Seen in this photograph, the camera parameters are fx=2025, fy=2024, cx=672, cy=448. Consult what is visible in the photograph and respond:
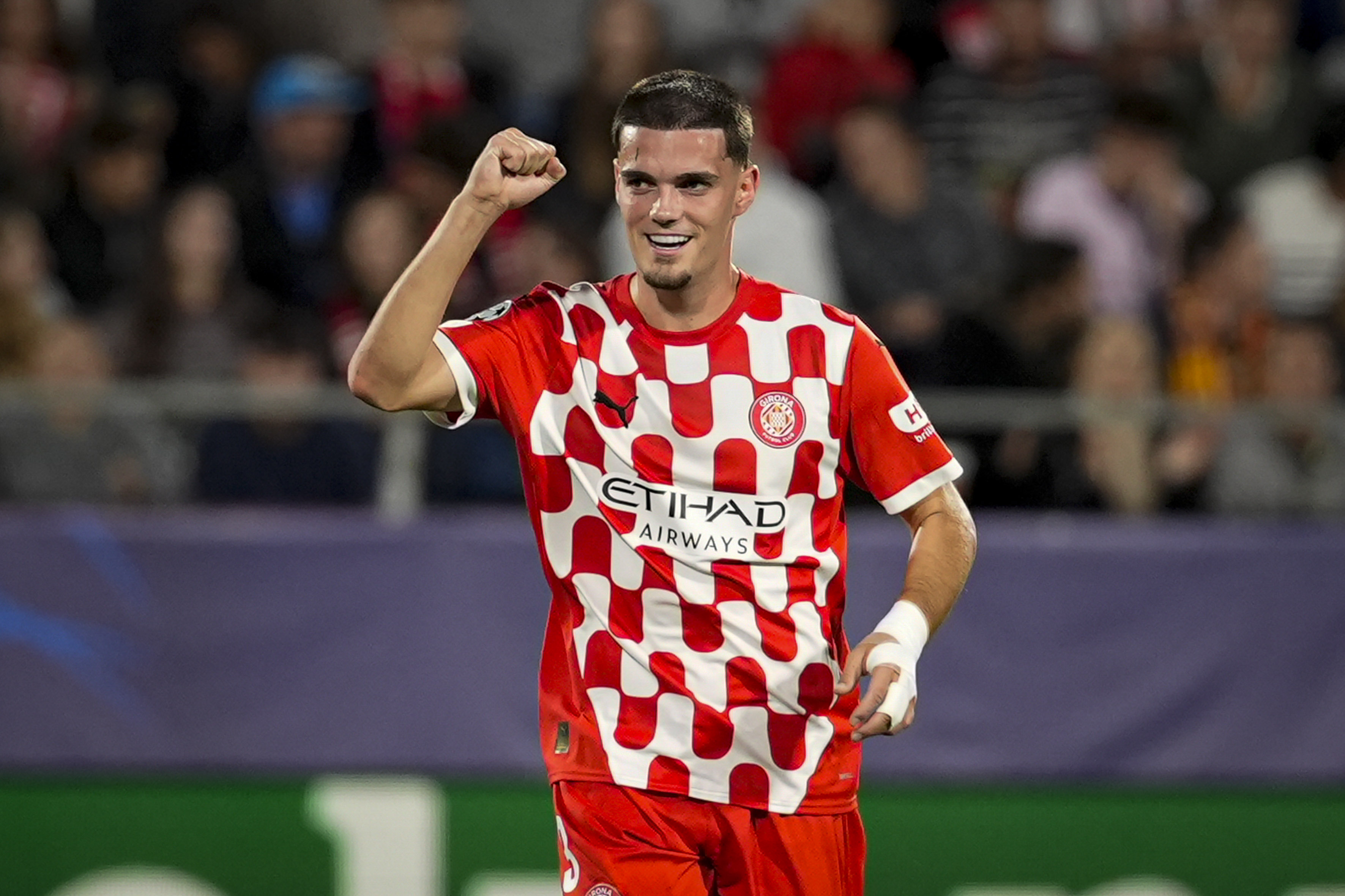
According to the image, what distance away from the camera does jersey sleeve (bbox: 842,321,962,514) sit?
171 inches

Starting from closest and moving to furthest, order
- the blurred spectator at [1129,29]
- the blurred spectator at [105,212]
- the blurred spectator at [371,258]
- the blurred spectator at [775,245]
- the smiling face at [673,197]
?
the smiling face at [673,197] → the blurred spectator at [371,258] → the blurred spectator at [775,245] → the blurred spectator at [105,212] → the blurred spectator at [1129,29]

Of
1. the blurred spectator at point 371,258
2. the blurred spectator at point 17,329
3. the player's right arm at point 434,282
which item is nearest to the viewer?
the player's right arm at point 434,282

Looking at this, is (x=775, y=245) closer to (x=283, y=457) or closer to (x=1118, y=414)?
(x=1118, y=414)

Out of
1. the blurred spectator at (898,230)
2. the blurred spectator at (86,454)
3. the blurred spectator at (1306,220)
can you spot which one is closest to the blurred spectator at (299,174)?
the blurred spectator at (86,454)

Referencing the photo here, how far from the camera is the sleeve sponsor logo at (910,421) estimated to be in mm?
4355

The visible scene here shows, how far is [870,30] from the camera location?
959 centimetres

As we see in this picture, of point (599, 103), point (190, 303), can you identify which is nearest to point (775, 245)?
point (599, 103)

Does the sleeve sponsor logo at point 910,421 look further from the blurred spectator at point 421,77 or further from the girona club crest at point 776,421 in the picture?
the blurred spectator at point 421,77

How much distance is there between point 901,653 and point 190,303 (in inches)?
187

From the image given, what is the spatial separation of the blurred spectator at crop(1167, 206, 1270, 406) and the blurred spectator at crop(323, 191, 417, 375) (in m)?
2.68

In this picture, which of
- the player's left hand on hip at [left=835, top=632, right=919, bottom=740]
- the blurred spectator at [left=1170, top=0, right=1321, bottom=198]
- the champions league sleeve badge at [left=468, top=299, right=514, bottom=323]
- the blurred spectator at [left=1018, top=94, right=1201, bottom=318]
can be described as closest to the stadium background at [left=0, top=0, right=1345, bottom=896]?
the blurred spectator at [left=1018, top=94, right=1201, bottom=318]

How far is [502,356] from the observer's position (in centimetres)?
431

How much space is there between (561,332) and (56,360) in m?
3.74

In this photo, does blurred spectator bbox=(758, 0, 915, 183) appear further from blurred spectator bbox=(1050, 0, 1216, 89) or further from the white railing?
the white railing
